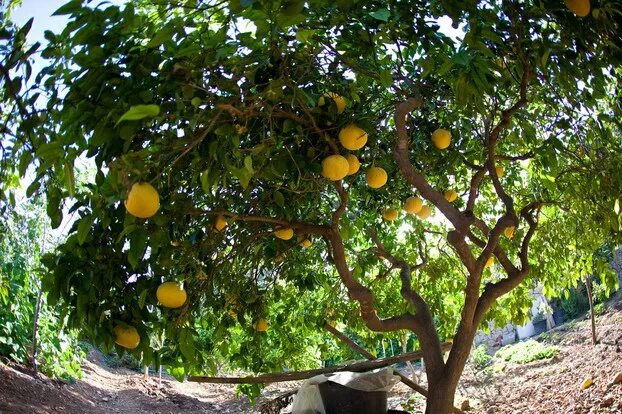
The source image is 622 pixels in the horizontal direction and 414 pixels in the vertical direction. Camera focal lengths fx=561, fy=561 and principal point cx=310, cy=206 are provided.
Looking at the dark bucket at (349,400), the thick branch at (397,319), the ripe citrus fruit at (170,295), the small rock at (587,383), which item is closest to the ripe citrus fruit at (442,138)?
the thick branch at (397,319)

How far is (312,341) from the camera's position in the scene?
6367mm

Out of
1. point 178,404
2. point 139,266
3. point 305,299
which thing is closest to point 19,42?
point 139,266

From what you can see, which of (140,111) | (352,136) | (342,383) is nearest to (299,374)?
(342,383)

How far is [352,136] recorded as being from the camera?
7.39ft

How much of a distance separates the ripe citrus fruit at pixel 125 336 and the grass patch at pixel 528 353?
8.95 meters

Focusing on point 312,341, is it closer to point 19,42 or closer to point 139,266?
point 139,266

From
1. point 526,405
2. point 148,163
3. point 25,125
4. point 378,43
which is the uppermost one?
point 378,43

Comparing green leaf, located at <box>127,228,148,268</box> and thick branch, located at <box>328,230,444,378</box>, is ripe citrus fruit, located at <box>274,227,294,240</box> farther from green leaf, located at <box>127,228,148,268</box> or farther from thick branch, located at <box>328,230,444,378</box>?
green leaf, located at <box>127,228,148,268</box>

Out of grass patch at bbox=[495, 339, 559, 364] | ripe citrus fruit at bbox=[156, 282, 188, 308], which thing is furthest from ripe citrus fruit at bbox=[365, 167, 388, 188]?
grass patch at bbox=[495, 339, 559, 364]

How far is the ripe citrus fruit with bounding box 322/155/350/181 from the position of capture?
229cm

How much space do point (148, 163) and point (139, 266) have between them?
0.82 meters

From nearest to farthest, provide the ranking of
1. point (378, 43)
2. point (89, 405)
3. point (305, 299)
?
point (378, 43), point (305, 299), point (89, 405)

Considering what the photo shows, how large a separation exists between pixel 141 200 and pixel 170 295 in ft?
2.32

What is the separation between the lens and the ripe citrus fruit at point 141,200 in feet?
4.97
